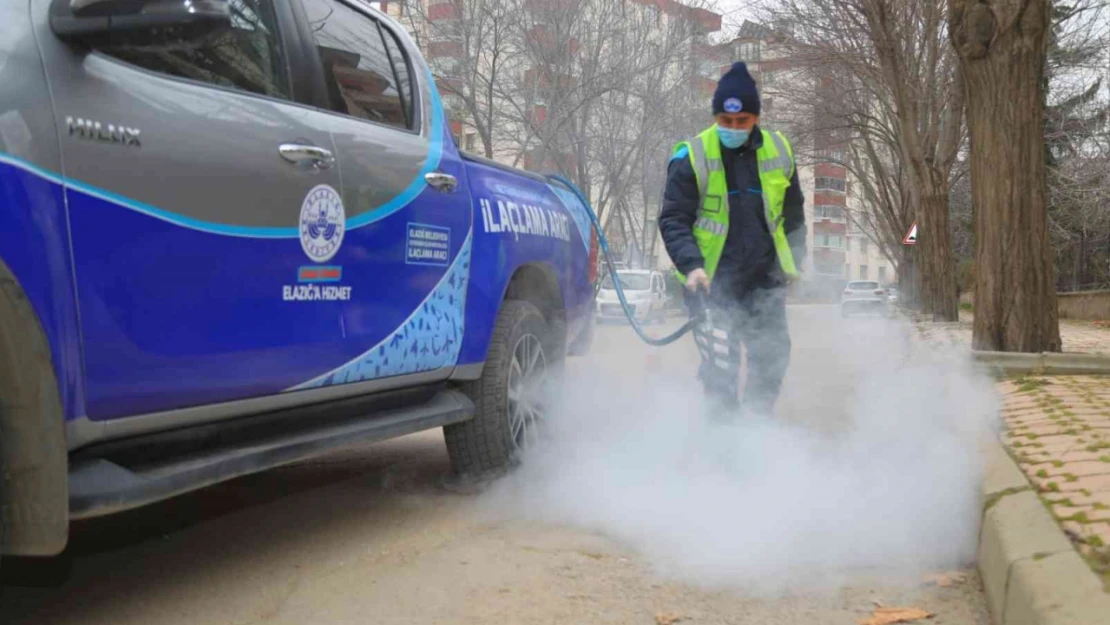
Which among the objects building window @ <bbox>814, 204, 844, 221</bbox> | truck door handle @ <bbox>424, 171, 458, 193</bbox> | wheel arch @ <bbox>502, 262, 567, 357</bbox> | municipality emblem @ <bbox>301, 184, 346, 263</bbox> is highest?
building window @ <bbox>814, 204, 844, 221</bbox>

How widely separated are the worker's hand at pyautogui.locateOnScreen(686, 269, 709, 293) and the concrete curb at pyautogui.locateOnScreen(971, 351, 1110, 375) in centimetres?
A: 424

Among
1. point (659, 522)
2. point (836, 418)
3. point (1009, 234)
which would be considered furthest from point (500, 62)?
point (659, 522)

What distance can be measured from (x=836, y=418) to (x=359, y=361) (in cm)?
378

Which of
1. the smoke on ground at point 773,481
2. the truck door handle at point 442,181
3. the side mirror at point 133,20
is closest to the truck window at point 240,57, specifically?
the side mirror at point 133,20

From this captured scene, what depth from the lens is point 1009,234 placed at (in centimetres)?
937

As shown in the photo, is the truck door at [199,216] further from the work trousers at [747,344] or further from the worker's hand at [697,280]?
the work trousers at [747,344]

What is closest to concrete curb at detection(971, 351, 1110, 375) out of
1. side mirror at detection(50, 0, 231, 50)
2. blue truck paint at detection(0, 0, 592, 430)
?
blue truck paint at detection(0, 0, 592, 430)

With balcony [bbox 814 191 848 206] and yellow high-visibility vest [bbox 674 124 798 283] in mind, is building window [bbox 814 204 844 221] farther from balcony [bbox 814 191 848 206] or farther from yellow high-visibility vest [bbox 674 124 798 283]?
yellow high-visibility vest [bbox 674 124 798 283]

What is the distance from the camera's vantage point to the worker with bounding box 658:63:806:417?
4992 millimetres

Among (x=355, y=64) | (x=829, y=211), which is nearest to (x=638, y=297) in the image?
(x=355, y=64)

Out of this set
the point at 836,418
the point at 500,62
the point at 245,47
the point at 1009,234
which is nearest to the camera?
the point at 245,47

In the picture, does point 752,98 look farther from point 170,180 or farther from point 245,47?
point 170,180

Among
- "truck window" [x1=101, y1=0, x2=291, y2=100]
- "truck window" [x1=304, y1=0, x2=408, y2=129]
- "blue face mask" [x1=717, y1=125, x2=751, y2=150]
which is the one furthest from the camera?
"blue face mask" [x1=717, y1=125, x2=751, y2=150]

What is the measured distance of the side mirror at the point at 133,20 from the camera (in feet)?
8.57
